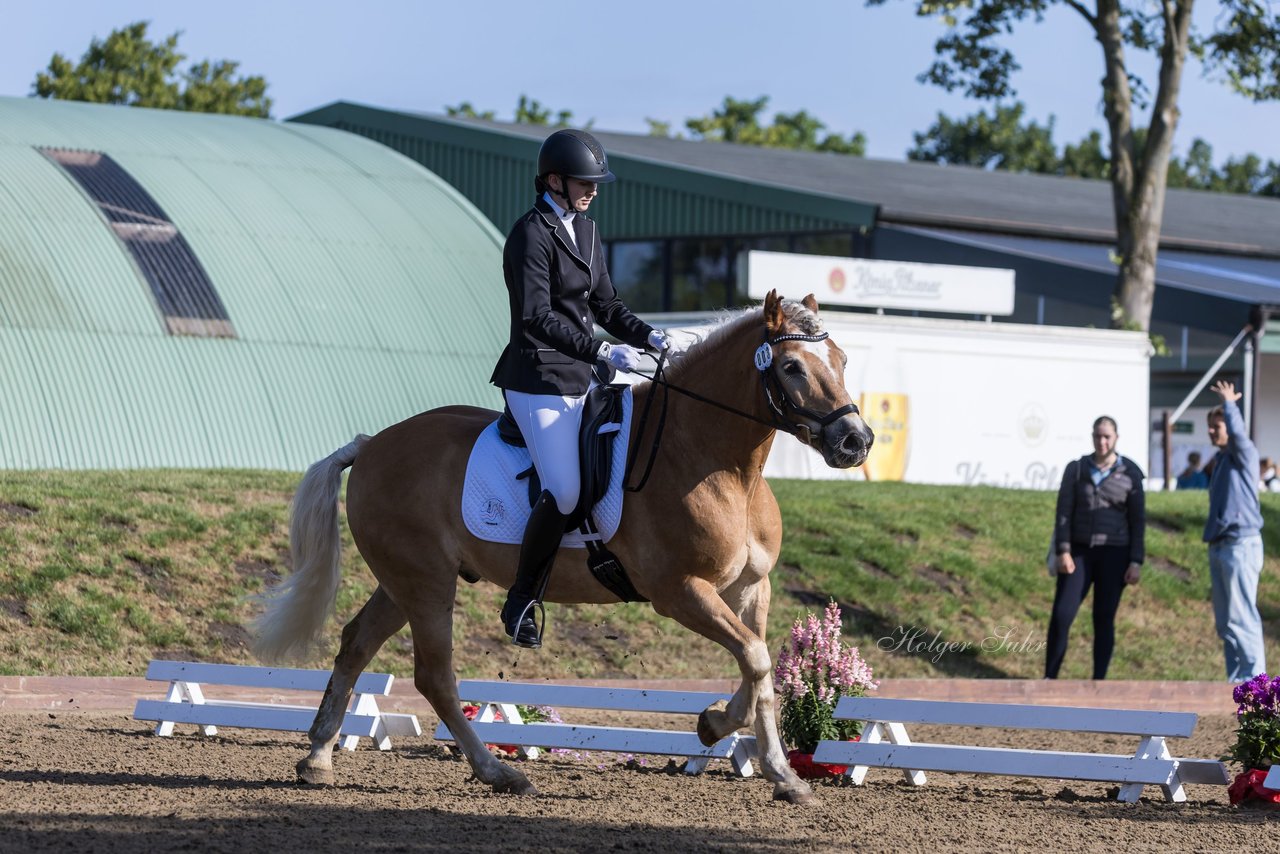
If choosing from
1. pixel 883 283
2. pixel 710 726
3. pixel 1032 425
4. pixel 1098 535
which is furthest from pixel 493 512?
pixel 883 283

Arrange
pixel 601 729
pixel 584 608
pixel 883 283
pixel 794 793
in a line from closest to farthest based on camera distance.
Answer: pixel 794 793, pixel 601 729, pixel 584 608, pixel 883 283

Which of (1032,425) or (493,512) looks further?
(1032,425)

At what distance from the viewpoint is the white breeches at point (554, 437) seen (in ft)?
22.8

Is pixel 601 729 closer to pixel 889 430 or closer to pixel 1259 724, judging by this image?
pixel 1259 724

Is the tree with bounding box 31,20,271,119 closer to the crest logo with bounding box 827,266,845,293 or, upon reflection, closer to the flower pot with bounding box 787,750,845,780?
the crest logo with bounding box 827,266,845,293

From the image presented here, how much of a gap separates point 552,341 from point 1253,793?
379 centimetres

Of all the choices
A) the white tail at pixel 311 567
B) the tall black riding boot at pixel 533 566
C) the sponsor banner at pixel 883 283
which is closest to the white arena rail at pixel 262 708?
the white tail at pixel 311 567

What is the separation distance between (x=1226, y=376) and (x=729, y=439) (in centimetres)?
2306

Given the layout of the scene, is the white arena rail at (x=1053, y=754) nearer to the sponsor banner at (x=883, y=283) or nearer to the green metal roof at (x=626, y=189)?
the sponsor banner at (x=883, y=283)

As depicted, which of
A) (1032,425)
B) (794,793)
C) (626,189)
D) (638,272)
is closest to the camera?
(794,793)

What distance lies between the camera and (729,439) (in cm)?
683

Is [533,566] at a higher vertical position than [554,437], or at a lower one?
lower

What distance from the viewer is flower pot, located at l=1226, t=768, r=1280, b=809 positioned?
735 centimetres

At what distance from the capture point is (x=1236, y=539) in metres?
12.8
